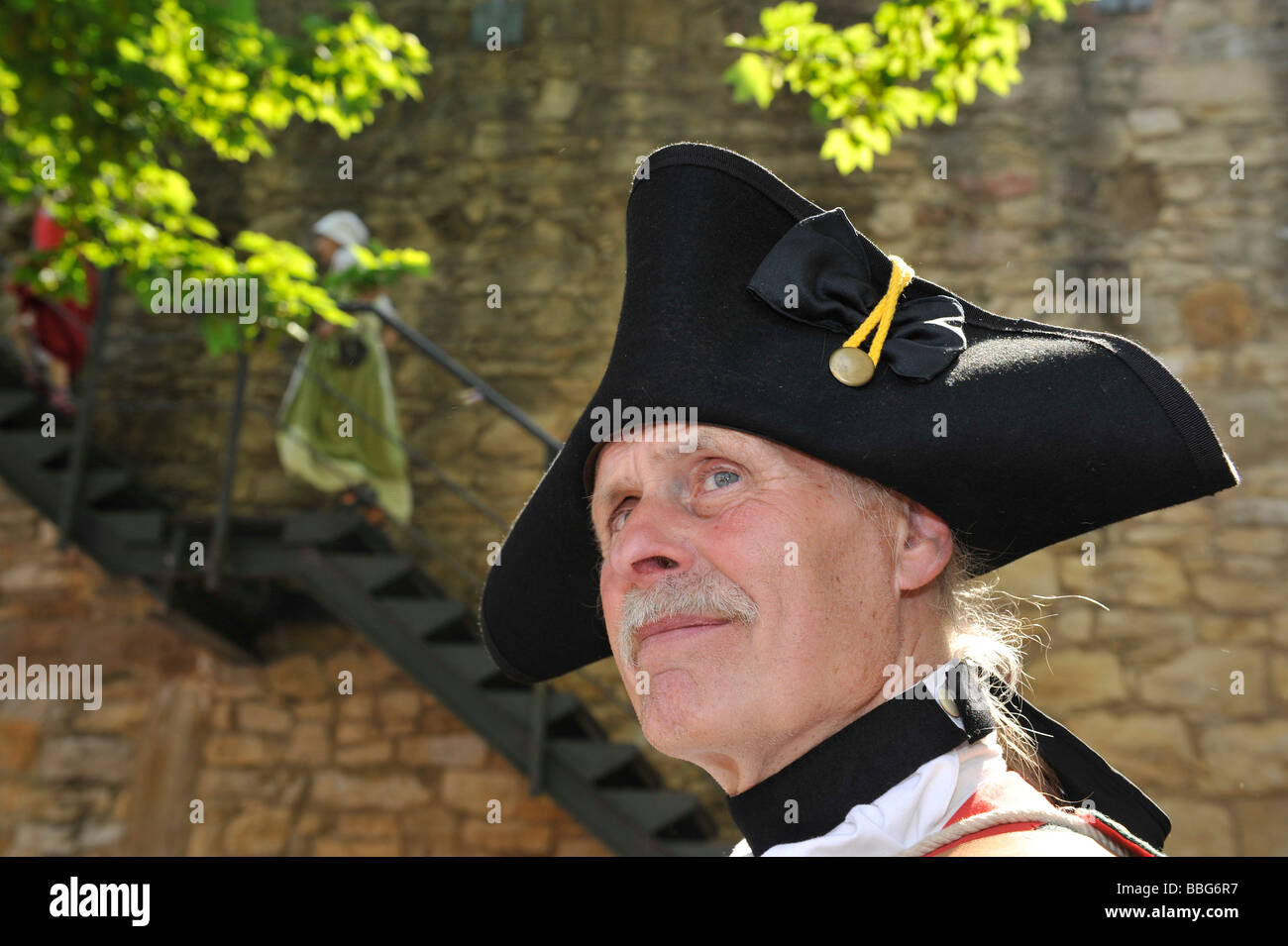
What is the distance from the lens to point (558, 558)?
6.40ft

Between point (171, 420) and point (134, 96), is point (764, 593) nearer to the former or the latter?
point (134, 96)

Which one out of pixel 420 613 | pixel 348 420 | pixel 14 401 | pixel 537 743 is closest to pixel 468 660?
pixel 420 613

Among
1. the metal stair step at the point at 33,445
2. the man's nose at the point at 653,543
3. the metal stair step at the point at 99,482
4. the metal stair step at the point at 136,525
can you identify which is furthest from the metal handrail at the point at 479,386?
the man's nose at the point at 653,543

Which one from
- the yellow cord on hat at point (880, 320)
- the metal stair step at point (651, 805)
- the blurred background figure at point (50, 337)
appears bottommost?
the metal stair step at point (651, 805)

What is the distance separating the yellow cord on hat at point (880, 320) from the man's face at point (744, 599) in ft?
0.52

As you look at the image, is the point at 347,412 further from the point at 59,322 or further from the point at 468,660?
the point at 59,322

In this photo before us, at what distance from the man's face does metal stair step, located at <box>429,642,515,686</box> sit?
352 centimetres

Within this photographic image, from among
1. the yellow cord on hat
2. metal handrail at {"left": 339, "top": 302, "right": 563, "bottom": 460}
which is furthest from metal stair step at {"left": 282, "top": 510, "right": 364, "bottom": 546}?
the yellow cord on hat

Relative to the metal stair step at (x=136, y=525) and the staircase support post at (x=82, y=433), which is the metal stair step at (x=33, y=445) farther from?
the metal stair step at (x=136, y=525)

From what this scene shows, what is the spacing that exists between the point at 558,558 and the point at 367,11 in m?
2.98

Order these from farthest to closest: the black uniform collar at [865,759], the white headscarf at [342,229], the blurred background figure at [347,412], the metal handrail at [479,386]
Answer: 1. the white headscarf at [342,229]
2. the blurred background figure at [347,412]
3. the metal handrail at [479,386]
4. the black uniform collar at [865,759]

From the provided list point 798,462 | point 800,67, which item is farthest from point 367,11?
point 798,462

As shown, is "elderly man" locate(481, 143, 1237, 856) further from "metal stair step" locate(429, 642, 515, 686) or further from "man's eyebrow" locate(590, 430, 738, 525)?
"metal stair step" locate(429, 642, 515, 686)

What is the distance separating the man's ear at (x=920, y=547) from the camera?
5.18 ft
